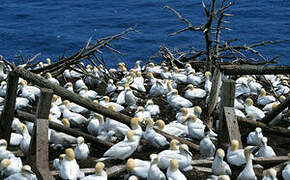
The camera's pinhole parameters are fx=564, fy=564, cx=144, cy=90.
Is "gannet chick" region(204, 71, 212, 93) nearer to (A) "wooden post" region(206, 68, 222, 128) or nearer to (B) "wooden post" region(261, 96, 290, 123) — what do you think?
(A) "wooden post" region(206, 68, 222, 128)

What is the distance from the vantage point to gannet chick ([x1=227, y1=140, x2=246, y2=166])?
6.24 meters

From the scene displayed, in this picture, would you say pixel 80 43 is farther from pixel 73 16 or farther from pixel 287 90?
pixel 287 90

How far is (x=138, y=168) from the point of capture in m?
6.08

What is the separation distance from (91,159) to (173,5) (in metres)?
19.5

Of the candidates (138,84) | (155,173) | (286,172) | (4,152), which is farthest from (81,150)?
(138,84)

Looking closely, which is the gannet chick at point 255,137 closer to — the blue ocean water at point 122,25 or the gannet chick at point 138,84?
the gannet chick at point 138,84

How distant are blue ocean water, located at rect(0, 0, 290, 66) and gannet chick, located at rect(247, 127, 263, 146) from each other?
13.0 metres

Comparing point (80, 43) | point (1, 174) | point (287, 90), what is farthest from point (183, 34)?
point (1, 174)

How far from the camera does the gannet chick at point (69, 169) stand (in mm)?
5824

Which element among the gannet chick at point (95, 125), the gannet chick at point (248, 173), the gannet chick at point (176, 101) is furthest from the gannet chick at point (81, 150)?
the gannet chick at point (176, 101)

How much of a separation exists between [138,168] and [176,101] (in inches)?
128

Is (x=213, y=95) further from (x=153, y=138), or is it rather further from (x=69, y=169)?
(x=69, y=169)

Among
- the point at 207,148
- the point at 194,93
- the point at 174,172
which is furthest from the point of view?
the point at 194,93

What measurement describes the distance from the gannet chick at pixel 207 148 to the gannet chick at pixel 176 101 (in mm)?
2468
